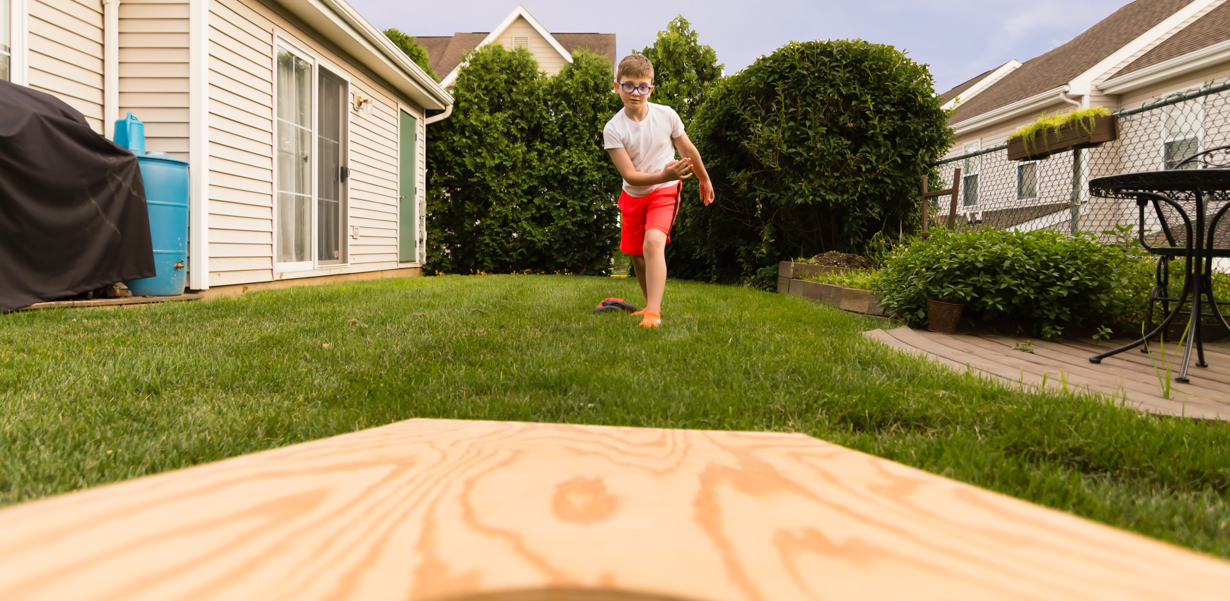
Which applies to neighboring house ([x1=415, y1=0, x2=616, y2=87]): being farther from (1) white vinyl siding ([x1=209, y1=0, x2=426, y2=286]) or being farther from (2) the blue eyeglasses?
(2) the blue eyeglasses

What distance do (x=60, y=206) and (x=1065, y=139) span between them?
7.27m

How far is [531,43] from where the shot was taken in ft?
60.6

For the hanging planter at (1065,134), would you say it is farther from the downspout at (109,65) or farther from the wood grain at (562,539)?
the downspout at (109,65)

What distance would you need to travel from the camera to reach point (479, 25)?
71.1ft

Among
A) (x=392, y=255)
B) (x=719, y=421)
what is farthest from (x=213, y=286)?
(x=719, y=421)

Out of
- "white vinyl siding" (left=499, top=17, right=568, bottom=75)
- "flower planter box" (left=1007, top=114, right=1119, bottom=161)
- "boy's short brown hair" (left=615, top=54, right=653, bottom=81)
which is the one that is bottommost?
"flower planter box" (left=1007, top=114, right=1119, bottom=161)

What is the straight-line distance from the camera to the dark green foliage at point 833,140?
623cm

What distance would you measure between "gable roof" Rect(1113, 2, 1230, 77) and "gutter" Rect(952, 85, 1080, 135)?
38.0 inches

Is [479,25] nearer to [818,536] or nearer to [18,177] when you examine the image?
[18,177]

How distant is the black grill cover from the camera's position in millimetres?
3672

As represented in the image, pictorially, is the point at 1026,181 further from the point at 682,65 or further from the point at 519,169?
the point at 519,169

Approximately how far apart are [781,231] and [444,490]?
7162mm

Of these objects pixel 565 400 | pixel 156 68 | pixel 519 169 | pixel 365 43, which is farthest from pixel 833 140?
pixel 156 68

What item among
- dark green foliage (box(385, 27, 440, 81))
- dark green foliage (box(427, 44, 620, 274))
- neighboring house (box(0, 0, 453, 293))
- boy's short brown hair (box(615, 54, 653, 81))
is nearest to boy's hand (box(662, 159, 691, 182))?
boy's short brown hair (box(615, 54, 653, 81))
